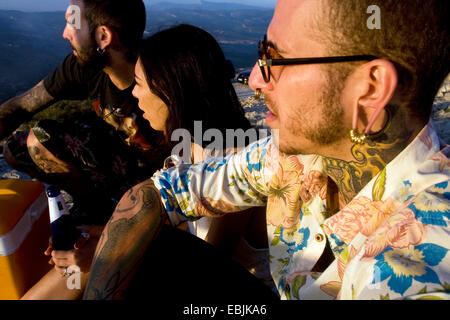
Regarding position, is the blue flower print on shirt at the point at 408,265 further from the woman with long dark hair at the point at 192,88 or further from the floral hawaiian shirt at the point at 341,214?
the woman with long dark hair at the point at 192,88

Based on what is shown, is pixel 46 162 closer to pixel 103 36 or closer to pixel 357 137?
pixel 103 36

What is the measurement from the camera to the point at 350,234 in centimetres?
148

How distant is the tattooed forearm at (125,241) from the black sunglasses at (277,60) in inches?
36.4

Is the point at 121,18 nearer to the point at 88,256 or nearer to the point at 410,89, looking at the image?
the point at 88,256

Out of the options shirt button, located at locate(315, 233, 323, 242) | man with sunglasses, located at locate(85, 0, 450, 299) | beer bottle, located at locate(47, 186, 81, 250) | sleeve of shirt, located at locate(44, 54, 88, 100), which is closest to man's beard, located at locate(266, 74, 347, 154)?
man with sunglasses, located at locate(85, 0, 450, 299)

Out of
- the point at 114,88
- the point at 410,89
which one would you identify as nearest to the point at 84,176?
the point at 114,88

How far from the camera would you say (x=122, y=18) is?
12.2 feet

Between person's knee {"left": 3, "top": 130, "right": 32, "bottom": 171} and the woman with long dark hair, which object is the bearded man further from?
the woman with long dark hair

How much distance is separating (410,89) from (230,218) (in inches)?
58.1

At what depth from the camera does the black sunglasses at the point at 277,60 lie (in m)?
1.32

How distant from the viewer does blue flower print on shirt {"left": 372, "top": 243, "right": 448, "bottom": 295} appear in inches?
35.2

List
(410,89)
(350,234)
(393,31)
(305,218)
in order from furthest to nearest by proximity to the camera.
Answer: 1. (305,218)
2. (350,234)
3. (410,89)
4. (393,31)

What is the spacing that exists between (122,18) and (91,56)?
565 millimetres

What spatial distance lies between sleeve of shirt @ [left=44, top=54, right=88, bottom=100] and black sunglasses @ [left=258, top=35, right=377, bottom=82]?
2954mm
